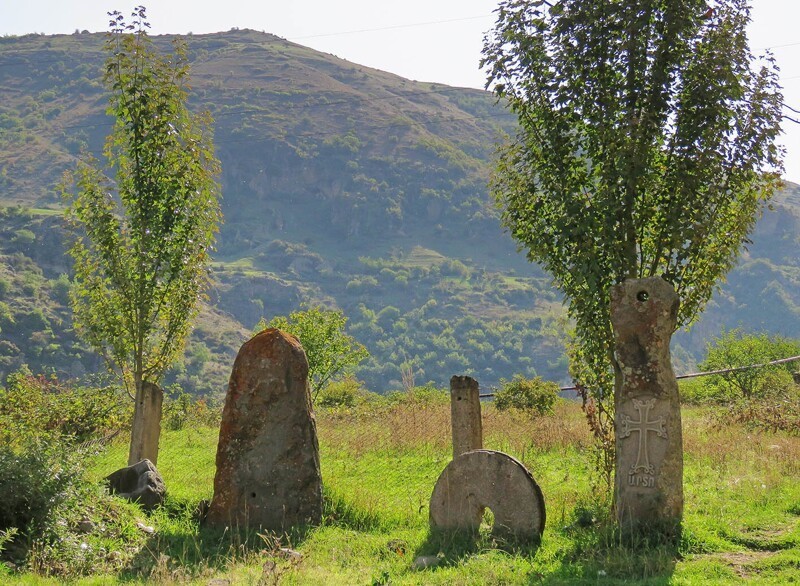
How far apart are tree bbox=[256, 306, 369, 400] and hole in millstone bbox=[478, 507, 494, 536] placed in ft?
42.0

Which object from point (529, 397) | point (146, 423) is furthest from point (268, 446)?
point (529, 397)

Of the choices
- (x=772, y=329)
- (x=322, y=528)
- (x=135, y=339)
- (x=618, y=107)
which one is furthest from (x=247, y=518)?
(x=772, y=329)

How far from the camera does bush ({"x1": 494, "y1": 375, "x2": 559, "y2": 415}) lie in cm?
2252

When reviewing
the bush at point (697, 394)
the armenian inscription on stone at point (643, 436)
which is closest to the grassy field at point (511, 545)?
the armenian inscription on stone at point (643, 436)

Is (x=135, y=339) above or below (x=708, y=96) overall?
below

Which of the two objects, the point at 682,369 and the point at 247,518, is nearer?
the point at 247,518

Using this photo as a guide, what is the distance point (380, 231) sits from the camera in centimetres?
18462

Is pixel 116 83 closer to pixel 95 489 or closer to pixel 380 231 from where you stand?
pixel 95 489

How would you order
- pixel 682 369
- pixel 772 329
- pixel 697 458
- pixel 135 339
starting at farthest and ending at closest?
pixel 772 329
pixel 682 369
pixel 697 458
pixel 135 339

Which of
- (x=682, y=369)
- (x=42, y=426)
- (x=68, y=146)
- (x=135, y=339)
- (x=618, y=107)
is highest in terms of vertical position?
(x=68, y=146)

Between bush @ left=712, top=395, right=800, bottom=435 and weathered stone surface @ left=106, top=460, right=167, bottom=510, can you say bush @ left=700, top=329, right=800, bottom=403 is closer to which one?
bush @ left=712, top=395, right=800, bottom=435

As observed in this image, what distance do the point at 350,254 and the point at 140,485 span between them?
163 meters

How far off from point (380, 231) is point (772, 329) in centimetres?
7440

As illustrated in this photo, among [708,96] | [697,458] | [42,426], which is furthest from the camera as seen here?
[42,426]
